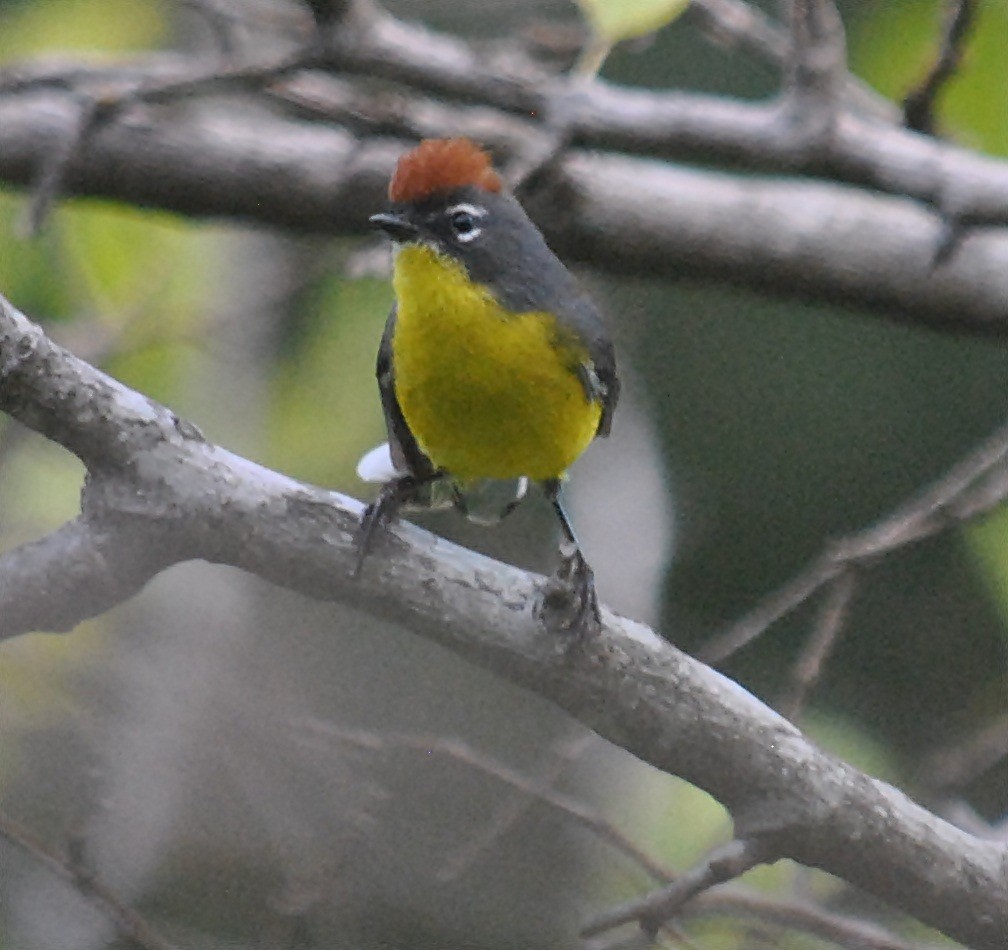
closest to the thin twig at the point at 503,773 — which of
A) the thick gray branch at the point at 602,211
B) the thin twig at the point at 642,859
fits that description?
the thin twig at the point at 642,859

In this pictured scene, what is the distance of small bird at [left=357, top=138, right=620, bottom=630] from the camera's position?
4.42 feet

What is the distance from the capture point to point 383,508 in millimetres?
1036

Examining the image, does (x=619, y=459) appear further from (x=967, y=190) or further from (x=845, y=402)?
(x=845, y=402)

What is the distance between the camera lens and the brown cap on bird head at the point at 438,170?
1337 millimetres

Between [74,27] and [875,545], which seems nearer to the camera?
[875,545]

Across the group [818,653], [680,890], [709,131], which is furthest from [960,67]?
[680,890]

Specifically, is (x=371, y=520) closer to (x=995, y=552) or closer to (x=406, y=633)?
(x=406, y=633)

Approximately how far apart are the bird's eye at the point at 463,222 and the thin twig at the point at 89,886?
83 cm

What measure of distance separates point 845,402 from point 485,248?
990 mm

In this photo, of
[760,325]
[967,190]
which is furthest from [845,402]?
[967,190]

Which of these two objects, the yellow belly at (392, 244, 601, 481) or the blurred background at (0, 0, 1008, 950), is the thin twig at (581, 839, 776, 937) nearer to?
the blurred background at (0, 0, 1008, 950)

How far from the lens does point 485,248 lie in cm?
139

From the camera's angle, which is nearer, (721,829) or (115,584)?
(115,584)

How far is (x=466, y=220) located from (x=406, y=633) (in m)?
0.54
